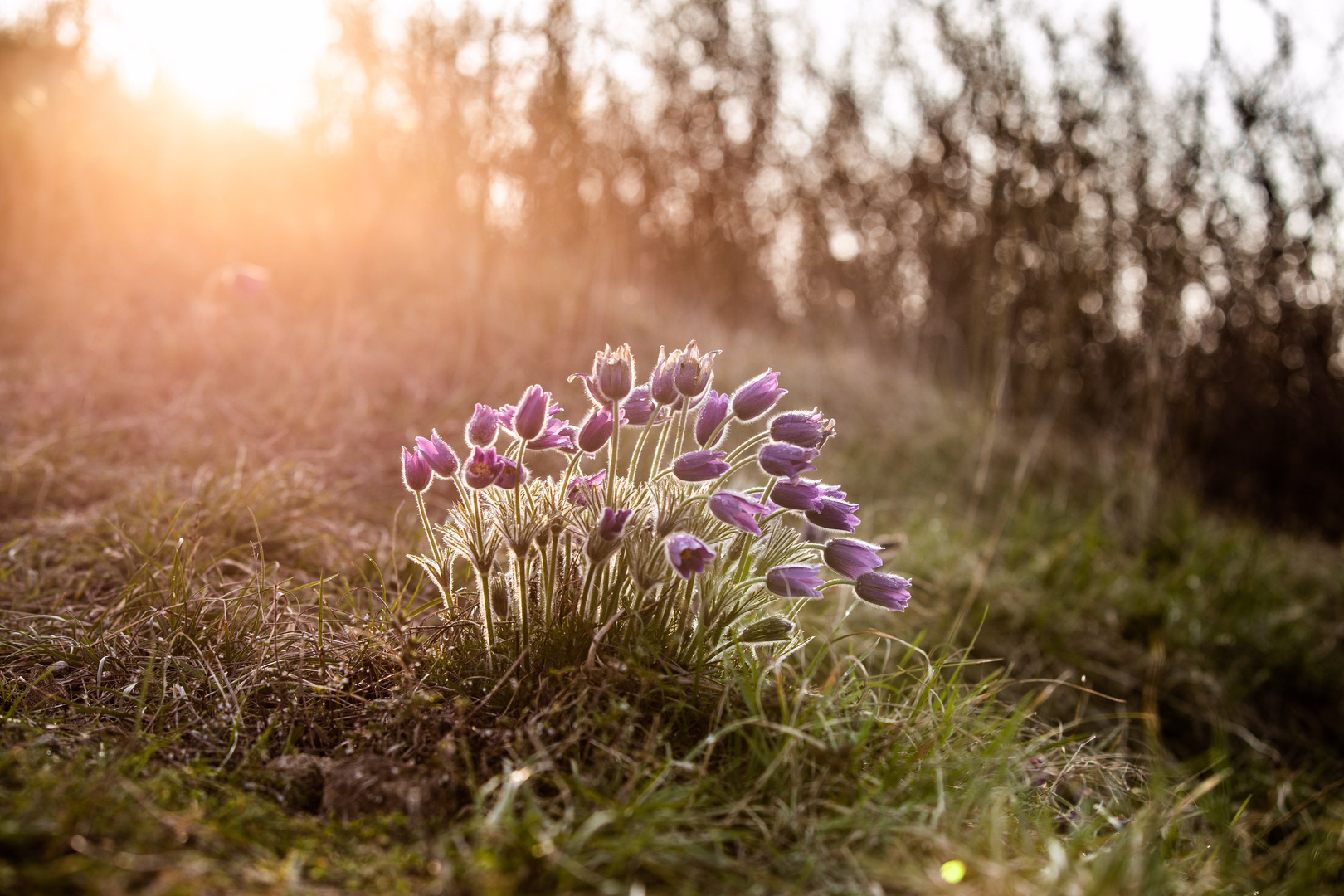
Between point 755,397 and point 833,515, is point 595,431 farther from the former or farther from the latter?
point 833,515

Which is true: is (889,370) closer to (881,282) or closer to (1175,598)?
(881,282)

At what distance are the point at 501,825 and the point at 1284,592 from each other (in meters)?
3.90

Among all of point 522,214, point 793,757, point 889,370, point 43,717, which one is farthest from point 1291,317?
point 43,717

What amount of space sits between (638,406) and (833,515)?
0.36 m

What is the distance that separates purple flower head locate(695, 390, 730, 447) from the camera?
4.38ft

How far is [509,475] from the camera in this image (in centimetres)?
128

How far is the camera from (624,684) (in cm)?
132

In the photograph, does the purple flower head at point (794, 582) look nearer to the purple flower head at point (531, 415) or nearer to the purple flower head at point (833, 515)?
the purple flower head at point (833, 515)

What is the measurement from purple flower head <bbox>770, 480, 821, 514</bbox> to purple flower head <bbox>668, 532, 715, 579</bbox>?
0.15 m

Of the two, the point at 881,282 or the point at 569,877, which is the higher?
the point at 881,282

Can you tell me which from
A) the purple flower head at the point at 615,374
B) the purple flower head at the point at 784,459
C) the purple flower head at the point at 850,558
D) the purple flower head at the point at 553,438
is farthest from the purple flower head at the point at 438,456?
the purple flower head at the point at 850,558

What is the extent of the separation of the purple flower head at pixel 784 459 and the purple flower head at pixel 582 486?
29 cm

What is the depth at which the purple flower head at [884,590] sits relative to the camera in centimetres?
134

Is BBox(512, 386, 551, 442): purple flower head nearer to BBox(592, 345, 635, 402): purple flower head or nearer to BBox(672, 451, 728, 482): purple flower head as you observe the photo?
BBox(592, 345, 635, 402): purple flower head
